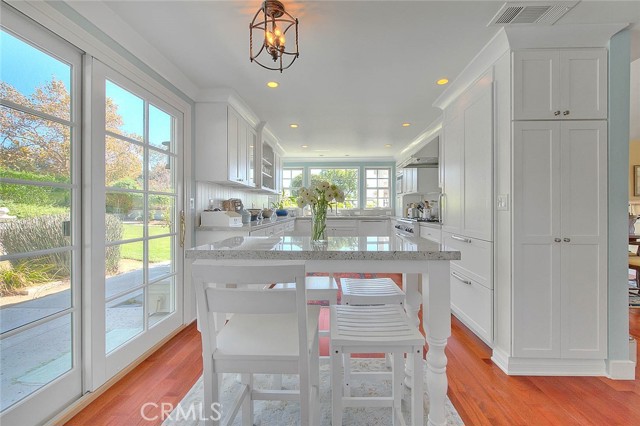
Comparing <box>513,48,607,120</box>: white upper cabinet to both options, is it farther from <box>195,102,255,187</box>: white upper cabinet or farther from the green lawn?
the green lawn

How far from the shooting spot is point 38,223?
1.51 metres

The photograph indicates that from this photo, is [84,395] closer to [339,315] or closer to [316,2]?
[339,315]

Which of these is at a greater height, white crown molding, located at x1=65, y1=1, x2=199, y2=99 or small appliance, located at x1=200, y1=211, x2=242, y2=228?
white crown molding, located at x1=65, y1=1, x2=199, y2=99

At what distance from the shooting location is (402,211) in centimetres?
611

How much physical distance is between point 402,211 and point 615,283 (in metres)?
4.20

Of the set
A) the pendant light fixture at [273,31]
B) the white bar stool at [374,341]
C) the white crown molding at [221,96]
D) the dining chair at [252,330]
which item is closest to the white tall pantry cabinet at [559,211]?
the white bar stool at [374,341]

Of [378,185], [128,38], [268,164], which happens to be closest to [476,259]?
[128,38]

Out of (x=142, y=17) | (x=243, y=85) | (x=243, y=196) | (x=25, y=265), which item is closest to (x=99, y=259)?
(x=25, y=265)

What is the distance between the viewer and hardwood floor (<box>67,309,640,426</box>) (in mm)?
1572

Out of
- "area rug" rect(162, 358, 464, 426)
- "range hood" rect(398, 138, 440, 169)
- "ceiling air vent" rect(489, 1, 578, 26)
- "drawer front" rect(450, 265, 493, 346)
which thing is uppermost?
"ceiling air vent" rect(489, 1, 578, 26)

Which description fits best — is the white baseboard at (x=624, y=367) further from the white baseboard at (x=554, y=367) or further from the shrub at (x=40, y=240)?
the shrub at (x=40, y=240)

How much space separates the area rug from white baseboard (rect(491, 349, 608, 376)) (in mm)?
638

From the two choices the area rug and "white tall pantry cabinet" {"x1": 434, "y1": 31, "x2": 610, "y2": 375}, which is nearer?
the area rug
